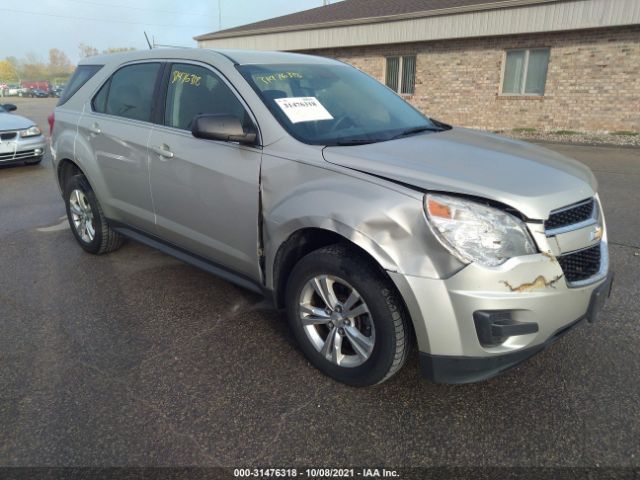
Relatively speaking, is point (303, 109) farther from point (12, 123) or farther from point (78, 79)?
point (12, 123)

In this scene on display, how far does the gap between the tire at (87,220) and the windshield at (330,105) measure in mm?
2147

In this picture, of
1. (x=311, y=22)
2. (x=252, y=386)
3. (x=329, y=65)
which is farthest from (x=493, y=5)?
(x=252, y=386)

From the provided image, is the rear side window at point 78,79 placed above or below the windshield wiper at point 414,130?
above

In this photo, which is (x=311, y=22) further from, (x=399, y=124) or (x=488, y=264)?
(x=488, y=264)

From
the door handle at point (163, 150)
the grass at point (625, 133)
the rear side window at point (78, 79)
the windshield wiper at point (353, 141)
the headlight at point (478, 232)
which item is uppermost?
the rear side window at point (78, 79)

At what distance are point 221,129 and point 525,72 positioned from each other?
14.3m

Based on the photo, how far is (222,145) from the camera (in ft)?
9.82

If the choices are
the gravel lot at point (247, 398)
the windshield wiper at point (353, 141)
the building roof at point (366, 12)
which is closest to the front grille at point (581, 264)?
the gravel lot at point (247, 398)

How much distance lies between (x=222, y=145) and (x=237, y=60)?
647mm

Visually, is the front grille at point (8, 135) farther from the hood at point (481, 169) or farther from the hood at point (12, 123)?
the hood at point (481, 169)

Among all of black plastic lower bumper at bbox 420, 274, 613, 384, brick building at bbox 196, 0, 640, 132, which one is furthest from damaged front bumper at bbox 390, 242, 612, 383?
brick building at bbox 196, 0, 640, 132

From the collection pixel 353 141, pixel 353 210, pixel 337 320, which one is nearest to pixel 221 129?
pixel 353 141

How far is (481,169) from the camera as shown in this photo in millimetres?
2361

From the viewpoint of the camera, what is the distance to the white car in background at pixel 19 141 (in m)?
8.90
